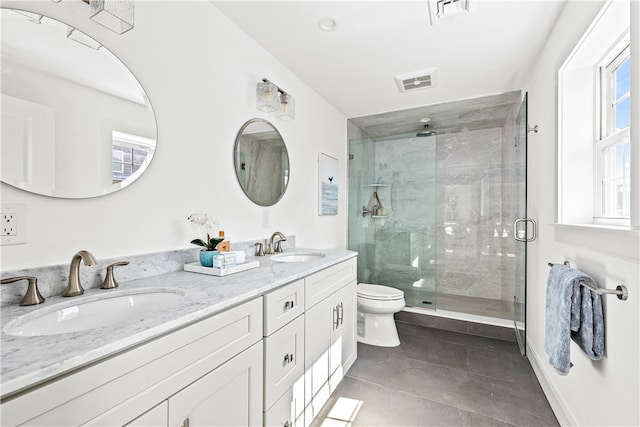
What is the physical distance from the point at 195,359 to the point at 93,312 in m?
0.42

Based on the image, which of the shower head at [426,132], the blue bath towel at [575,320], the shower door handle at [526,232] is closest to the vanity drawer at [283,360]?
the blue bath towel at [575,320]

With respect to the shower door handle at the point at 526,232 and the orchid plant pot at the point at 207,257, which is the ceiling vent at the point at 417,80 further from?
the orchid plant pot at the point at 207,257

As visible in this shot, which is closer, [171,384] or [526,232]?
[171,384]

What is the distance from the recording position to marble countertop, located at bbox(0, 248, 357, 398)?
1.80 ft

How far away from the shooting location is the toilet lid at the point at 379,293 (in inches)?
101

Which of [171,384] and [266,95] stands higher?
[266,95]

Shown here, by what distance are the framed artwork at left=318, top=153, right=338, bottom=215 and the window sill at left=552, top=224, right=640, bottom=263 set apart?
1.78 metres

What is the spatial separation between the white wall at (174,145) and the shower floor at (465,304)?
1.92 meters

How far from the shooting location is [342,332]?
1.98m

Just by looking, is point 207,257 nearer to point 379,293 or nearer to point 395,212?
point 379,293

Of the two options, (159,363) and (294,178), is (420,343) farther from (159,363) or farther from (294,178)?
(159,363)

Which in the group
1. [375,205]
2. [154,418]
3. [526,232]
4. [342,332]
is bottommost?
[342,332]

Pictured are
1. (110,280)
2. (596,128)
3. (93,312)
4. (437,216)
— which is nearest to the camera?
(93,312)

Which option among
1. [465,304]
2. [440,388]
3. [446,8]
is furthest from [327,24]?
[465,304]
